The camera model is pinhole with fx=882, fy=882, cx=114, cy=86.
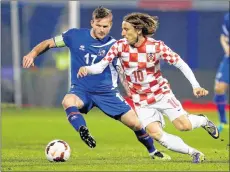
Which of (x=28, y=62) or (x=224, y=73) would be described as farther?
(x=224, y=73)

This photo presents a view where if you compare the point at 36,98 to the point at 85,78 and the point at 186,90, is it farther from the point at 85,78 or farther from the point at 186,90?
the point at 85,78

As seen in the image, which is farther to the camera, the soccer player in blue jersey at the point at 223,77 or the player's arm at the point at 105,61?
the soccer player in blue jersey at the point at 223,77

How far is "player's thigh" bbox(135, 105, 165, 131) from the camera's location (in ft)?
36.3

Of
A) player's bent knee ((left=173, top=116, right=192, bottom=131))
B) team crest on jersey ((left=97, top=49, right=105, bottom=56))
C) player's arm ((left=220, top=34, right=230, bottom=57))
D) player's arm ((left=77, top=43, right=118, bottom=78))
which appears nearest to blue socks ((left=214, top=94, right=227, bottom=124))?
player's arm ((left=220, top=34, right=230, bottom=57))

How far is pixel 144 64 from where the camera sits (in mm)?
11086

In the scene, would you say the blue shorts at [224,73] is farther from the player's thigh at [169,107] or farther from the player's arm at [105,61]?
the player's arm at [105,61]

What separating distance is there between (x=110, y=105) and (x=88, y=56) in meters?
0.73

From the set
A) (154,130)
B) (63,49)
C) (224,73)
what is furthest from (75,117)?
(63,49)

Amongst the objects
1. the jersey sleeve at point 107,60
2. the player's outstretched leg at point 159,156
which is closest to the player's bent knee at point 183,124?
the player's outstretched leg at point 159,156

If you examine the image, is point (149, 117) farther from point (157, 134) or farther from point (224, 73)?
point (224, 73)

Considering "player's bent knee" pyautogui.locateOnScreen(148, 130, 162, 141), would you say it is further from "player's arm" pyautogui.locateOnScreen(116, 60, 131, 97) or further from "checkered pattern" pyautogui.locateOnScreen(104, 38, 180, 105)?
"player's arm" pyautogui.locateOnScreen(116, 60, 131, 97)

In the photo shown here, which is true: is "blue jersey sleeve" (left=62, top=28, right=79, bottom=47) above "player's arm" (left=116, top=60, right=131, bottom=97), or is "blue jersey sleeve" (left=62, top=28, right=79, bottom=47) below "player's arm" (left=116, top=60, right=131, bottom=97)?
above

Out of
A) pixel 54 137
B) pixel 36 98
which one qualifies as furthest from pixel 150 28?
pixel 36 98

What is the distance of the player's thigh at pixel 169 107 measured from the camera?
11.1 metres
